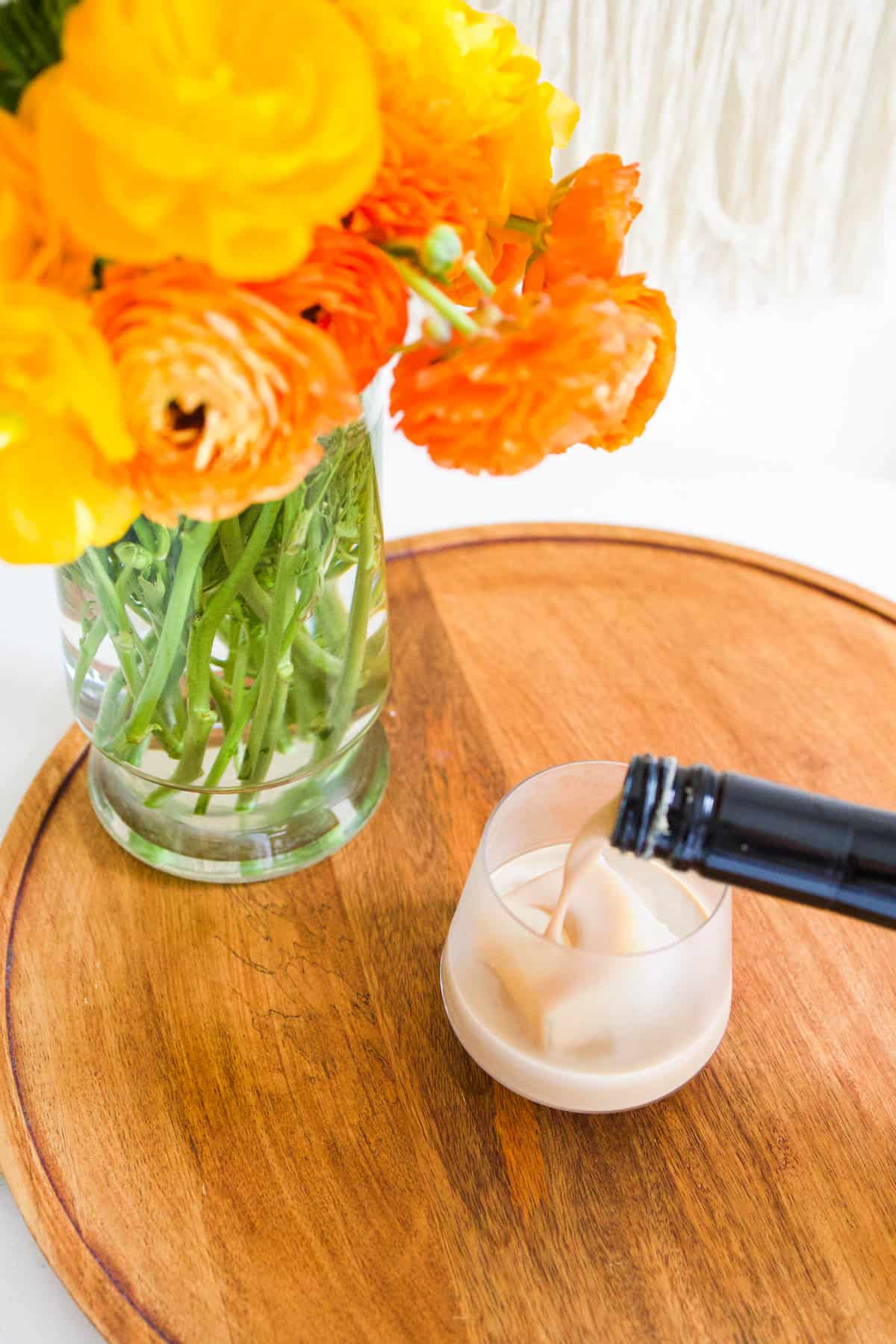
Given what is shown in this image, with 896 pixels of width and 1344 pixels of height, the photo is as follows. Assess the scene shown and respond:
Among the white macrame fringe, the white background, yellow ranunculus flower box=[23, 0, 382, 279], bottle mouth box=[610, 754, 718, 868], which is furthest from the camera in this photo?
the white macrame fringe

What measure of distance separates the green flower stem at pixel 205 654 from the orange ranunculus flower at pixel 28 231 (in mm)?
101

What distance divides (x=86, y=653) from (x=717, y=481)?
1.54ft

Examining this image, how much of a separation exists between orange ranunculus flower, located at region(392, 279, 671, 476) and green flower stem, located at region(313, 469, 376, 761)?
12 cm

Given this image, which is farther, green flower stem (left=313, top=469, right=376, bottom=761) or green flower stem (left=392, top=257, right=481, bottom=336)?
green flower stem (left=313, top=469, right=376, bottom=761)

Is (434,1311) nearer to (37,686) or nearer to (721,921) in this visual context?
(721,921)

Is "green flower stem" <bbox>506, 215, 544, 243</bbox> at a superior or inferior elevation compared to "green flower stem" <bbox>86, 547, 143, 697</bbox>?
superior

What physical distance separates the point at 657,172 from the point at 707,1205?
0.71 meters

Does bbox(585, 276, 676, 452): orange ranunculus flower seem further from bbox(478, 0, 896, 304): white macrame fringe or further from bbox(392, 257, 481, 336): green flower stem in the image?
bbox(478, 0, 896, 304): white macrame fringe

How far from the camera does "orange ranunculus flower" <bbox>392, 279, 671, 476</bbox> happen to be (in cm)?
28

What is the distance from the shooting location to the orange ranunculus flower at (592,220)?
33cm

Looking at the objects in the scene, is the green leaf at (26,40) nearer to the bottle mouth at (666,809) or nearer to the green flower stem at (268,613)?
the green flower stem at (268,613)

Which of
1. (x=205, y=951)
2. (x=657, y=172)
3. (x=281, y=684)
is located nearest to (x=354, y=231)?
(x=281, y=684)

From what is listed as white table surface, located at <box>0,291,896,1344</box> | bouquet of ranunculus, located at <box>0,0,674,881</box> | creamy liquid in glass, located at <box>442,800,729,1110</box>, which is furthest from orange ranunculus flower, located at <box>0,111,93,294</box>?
white table surface, located at <box>0,291,896,1344</box>

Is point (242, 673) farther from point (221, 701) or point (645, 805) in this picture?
point (645, 805)
